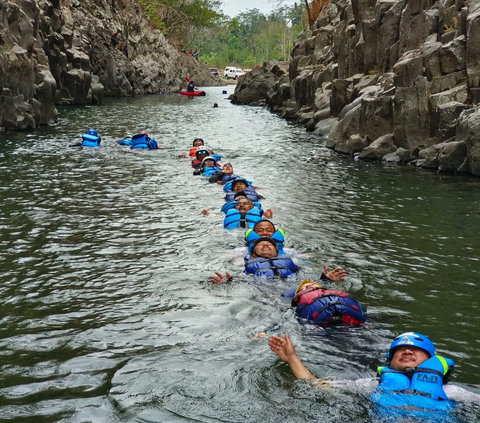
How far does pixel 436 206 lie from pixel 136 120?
84.4 feet

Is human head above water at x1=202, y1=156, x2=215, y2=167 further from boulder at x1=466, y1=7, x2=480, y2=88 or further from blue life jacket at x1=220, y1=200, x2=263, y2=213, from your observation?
boulder at x1=466, y1=7, x2=480, y2=88

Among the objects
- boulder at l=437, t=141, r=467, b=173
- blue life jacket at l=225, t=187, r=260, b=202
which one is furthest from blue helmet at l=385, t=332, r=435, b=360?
boulder at l=437, t=141, r=467, b=173

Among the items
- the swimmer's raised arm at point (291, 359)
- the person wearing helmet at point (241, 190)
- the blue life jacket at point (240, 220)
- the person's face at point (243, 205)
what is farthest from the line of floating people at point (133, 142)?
the swimmer's raised arm at point (291, 359)

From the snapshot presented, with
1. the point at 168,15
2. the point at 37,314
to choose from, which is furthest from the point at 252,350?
the point at 168,15

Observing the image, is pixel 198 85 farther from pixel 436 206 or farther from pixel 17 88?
pixel 436 206

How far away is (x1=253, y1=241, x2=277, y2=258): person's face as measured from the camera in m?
11.1

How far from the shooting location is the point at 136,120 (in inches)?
1494

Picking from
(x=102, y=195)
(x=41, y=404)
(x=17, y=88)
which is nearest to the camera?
(x=41, y=404)

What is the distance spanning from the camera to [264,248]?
11.1 metres

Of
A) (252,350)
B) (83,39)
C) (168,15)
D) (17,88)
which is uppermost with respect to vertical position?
(168,15)

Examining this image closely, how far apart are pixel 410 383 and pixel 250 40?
15152cm

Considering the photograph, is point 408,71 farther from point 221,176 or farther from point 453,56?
point 221,176

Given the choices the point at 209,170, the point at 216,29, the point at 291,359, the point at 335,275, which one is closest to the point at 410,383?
the point at 291,359

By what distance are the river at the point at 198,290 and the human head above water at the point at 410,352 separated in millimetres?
524
